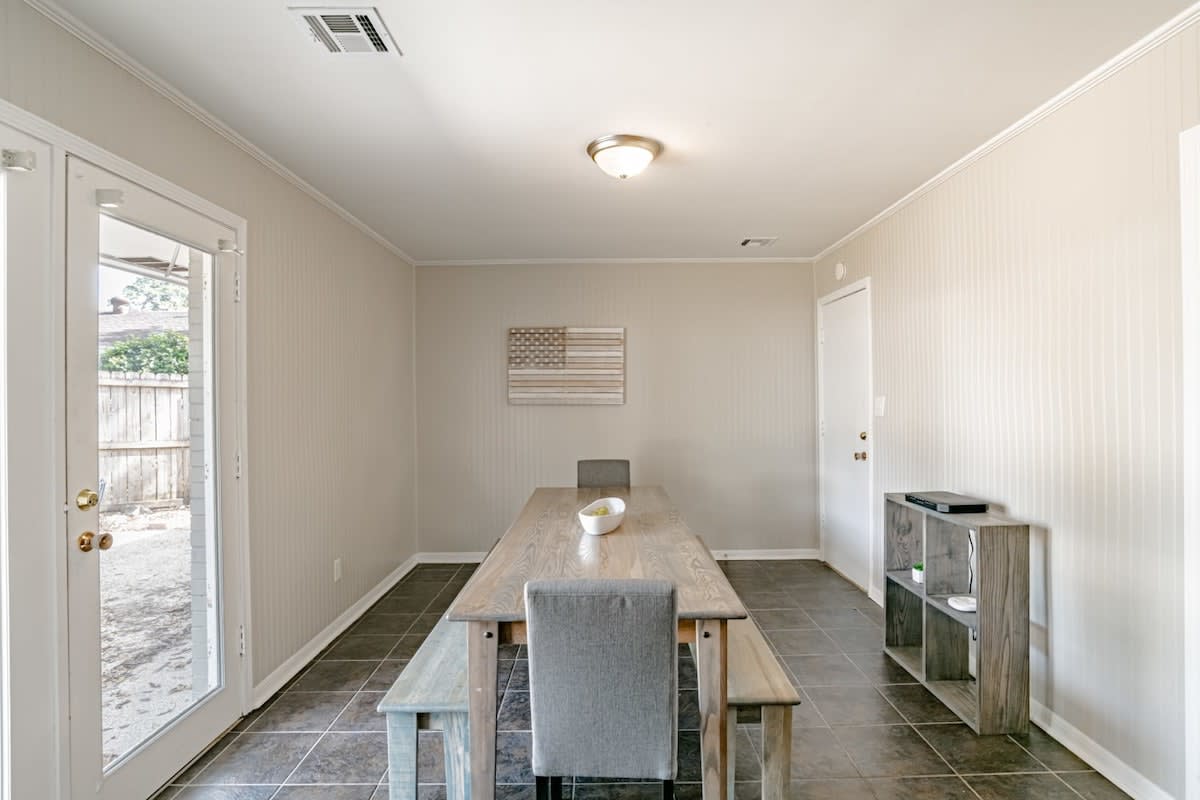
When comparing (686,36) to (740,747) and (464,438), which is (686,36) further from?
(464,438)

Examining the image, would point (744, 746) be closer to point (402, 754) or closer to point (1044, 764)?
point (1044, 764)

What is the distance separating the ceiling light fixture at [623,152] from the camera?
251 cm

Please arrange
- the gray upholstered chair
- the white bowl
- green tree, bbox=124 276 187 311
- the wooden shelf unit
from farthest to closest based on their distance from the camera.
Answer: the white bowl
the wooden shelf unit
green tree, bbox=124 276 187 311
the gray upholstered chair

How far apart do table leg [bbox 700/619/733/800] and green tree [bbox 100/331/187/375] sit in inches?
77.9

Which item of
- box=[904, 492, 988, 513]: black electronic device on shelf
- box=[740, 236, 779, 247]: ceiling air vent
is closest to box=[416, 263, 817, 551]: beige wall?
box=[740, 236, 779, 247]: ceiling air vent

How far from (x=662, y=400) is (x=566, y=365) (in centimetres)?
83

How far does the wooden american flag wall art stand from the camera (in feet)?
15.6

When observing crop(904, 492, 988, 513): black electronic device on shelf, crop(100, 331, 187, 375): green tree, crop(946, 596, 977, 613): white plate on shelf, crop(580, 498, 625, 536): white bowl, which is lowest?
crop(946, 596, 977, 613): white plate on shelf

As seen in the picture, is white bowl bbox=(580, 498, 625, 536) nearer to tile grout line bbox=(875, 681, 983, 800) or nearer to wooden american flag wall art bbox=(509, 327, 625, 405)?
tile grout line bbox=(875, 681, 983, 800)

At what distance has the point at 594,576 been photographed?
188 cm

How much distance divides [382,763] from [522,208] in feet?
9.22

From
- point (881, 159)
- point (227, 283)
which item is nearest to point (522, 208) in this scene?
point (227, 283)

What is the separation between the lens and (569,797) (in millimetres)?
1983

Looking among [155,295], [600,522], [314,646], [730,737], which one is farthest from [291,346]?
[730,737]
